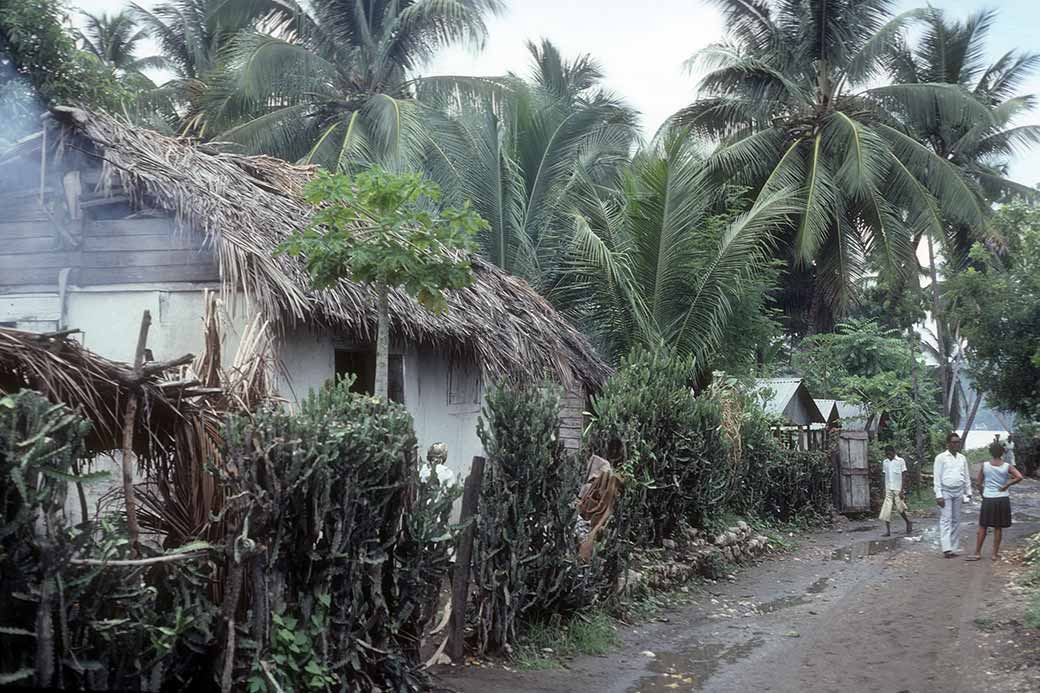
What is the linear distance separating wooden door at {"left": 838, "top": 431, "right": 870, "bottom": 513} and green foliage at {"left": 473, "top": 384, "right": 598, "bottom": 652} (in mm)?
12703

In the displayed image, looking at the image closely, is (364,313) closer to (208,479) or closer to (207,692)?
(208,479)

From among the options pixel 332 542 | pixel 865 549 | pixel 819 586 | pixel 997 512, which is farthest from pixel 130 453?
pixel 865 549

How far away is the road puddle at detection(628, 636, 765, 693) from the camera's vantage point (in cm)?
687

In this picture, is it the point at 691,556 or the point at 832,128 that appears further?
the point at 832,128

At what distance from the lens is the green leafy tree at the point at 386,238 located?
734 centimetres

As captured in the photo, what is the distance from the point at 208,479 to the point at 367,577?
3.52 ft

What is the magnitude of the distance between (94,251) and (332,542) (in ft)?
16.8

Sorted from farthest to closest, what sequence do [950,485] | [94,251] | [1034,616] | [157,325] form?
1. [950,485]
2. [94,251]
3. [157,325]
4. [1034,616]

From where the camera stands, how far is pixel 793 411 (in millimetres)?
22797

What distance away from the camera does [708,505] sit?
466 inches

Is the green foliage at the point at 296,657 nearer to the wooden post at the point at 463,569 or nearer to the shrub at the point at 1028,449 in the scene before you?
the wooden post at the point at 463,569

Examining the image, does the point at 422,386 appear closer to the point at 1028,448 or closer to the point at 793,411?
the point at 793,411

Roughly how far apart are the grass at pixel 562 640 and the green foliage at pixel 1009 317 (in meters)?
11.1

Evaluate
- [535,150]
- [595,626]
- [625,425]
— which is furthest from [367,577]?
[535,150]
